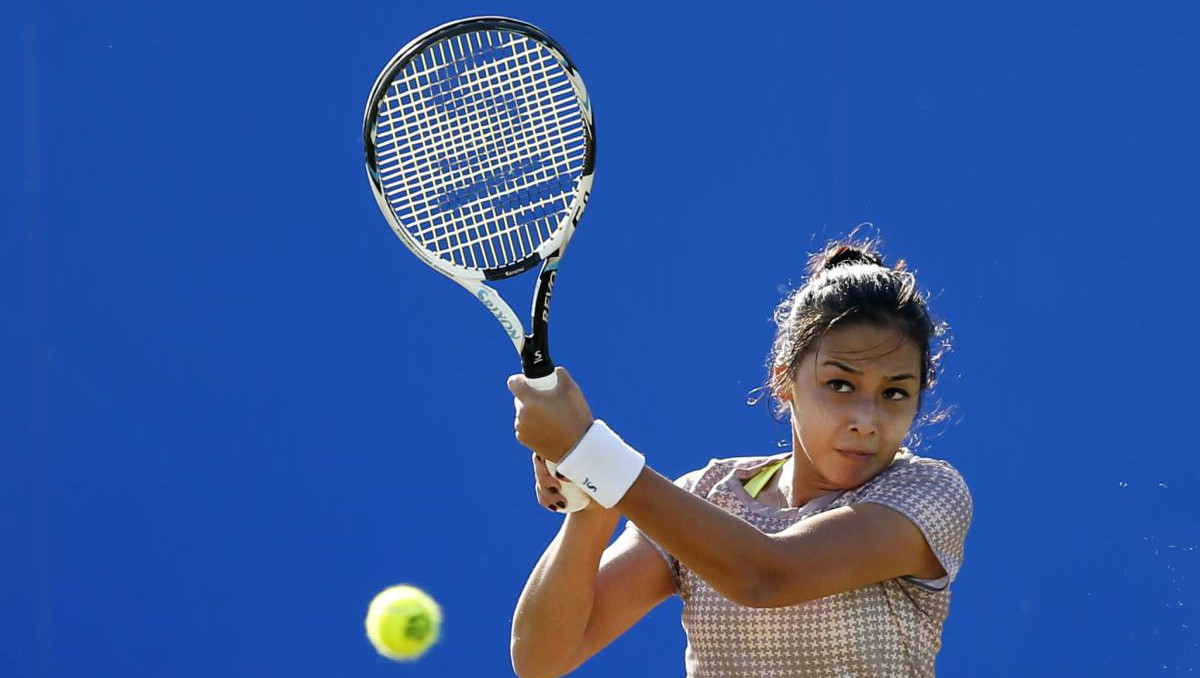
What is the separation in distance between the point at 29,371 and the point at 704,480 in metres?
2.67

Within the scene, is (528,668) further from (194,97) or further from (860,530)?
(194,97)

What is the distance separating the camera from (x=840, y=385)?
2484 millimetres

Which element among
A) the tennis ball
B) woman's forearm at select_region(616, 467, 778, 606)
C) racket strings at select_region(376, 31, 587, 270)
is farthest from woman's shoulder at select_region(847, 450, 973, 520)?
the tennis ball

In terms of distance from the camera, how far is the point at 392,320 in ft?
14.6

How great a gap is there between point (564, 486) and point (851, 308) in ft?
1.80

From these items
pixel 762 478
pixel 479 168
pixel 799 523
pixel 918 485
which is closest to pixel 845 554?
pixel 799 523

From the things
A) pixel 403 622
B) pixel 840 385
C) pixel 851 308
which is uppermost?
pixel 403 622

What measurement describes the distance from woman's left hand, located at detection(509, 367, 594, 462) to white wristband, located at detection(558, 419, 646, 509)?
0.02 meters

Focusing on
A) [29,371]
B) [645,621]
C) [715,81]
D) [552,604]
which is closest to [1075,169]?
[715,81]

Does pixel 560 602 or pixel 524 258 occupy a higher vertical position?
pixel 524 258

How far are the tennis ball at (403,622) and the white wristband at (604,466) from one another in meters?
2.38

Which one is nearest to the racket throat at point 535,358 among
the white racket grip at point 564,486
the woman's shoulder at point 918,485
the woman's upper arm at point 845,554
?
the white racket grip at point 564,486

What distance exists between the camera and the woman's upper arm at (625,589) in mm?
2596

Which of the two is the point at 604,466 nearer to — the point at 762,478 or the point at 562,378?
the point at 562,378
